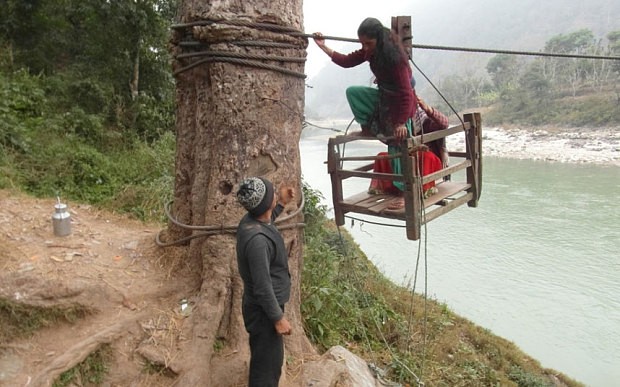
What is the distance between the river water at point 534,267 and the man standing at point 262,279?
558cm

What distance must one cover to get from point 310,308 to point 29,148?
382 cm

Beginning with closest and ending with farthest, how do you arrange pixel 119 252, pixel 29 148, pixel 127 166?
pixel 119 252, pixel 29 148, pixel 127 166

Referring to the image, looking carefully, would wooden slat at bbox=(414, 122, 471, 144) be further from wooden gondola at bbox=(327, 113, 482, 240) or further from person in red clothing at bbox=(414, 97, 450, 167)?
person in red clothing at bbox=(414, 97, 450, 167)

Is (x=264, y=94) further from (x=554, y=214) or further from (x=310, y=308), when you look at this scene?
(x=554, y=214)

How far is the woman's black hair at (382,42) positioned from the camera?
2.76 meters

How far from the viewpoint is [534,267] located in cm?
1398

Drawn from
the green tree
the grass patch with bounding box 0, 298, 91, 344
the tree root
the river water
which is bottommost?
the river water

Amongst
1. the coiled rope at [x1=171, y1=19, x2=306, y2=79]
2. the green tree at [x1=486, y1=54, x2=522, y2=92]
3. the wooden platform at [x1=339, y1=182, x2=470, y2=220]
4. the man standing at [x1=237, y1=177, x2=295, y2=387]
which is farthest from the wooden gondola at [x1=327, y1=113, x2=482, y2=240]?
the green tree at [x1=486, y1=54, x2=522, y2=92]

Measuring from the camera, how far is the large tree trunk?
2.63 metres

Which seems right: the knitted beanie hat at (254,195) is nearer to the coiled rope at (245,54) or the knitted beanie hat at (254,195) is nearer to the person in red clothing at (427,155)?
the coiled rope at (245,54)

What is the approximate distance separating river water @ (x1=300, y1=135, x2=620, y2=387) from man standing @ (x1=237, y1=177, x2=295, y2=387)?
5576mm

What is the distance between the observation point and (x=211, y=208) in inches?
109

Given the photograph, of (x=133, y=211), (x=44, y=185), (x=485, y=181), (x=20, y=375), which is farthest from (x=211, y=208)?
(x=485, y=181)

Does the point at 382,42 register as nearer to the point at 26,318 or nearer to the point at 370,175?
the point at 370,175
